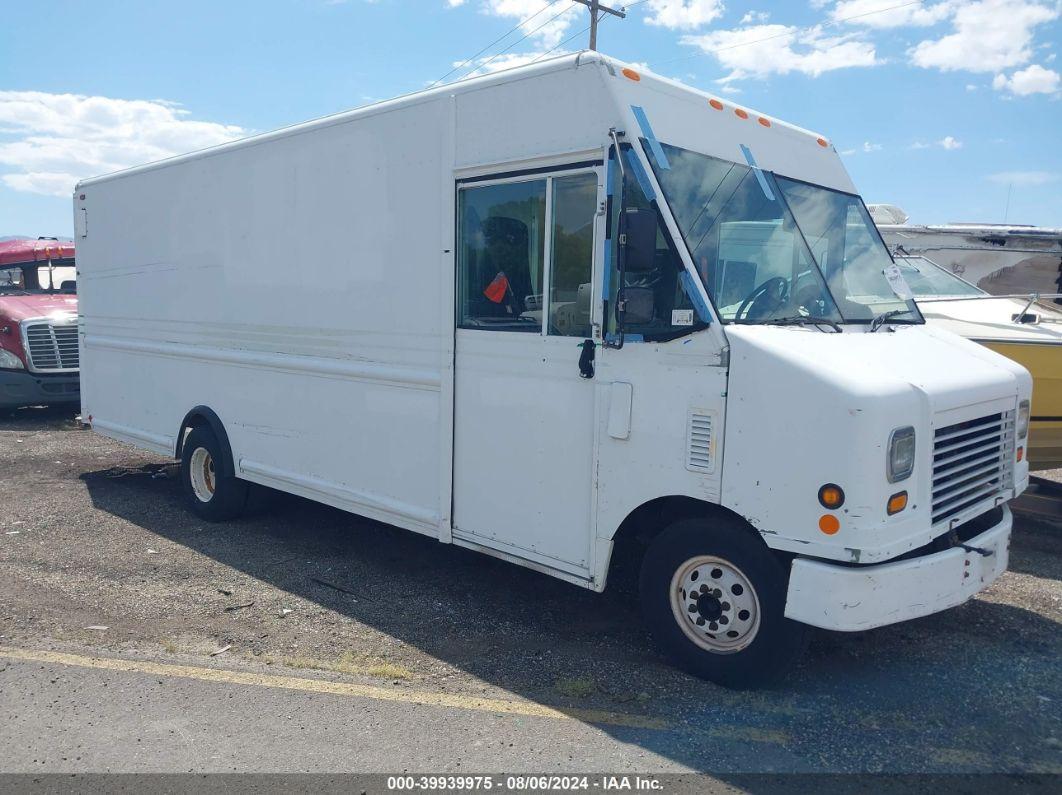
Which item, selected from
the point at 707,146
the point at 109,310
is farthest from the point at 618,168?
the point at 109,310

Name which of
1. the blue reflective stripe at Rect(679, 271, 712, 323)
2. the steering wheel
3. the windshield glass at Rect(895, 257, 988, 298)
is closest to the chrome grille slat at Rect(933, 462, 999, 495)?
the steering wheel

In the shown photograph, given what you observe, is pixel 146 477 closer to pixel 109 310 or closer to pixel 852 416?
pixel 109 310

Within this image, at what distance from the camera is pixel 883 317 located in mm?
4953

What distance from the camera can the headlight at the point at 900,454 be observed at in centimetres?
374

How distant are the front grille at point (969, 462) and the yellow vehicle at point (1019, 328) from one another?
79.1 inches

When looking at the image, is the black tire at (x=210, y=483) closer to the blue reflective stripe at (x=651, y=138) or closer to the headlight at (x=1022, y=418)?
the blue reflective stripe at (x=651, y=138)

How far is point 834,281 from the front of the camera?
15.9 feet

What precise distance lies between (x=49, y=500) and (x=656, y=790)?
6.79m

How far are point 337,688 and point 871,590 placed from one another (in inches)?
101

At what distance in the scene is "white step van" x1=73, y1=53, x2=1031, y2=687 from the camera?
3.88m

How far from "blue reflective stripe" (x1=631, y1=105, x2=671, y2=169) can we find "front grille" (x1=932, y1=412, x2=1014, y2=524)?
179 centimetres

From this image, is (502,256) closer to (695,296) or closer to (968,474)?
(695,296)

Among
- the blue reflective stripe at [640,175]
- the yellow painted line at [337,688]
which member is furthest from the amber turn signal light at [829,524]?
the blue reflective stripe at [640,175]

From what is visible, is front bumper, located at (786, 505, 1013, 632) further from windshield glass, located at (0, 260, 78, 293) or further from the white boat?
windshield glass, located at (0, 260, 78, 293)
